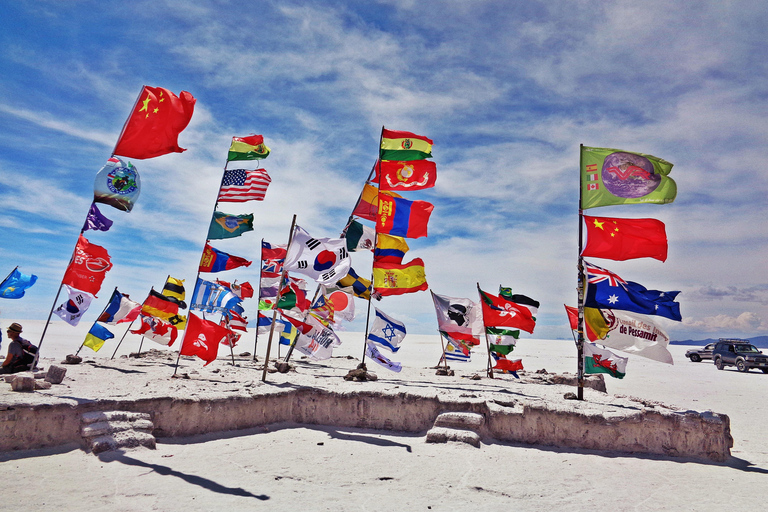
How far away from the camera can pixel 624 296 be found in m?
10.4

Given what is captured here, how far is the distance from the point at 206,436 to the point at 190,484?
2759mm

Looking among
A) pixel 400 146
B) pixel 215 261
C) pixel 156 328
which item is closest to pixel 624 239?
pixel 400 146

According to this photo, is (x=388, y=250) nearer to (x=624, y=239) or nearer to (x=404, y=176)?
(x=404, y=176)

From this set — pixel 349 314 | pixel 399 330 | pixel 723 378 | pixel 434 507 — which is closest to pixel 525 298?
pixel 399 330

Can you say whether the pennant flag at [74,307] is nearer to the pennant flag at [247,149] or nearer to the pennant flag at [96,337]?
the pennant flag at [96,337]

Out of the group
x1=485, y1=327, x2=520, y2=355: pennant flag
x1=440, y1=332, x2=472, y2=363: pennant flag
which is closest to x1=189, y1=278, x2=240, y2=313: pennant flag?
x1=440, y1=332, x2=472, y2=363: pennant flag

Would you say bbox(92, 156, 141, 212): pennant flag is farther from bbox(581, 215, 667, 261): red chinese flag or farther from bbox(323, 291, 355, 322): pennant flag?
bbox(581, 215, 667, 261): red chinese flag

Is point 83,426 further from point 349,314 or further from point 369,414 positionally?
point 349,314

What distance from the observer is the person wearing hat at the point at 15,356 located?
1130 cm

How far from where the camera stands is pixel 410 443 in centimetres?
926

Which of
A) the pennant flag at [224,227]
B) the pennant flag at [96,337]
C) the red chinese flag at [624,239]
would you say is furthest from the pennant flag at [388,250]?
the pennant flag at [96,337]

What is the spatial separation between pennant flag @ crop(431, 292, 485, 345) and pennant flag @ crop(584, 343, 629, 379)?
3945 mm

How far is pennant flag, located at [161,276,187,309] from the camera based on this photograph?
17422 millimetres

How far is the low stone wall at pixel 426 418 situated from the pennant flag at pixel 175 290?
28.7ft
